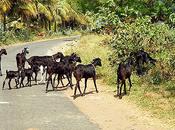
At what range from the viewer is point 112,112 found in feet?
52.0

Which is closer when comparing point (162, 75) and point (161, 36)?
point (162, 75)

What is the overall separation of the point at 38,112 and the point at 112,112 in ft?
7.92

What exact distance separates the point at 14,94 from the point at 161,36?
31.8 feet

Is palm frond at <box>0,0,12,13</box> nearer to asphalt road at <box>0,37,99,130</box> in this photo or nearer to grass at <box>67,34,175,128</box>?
grass at <box>67,34,175,128</box>

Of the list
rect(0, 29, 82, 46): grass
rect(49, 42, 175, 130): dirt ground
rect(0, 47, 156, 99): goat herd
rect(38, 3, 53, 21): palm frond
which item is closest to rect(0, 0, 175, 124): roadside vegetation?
rect(49, 42, 175, 130): dirt ground

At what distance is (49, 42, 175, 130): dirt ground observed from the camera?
550 inches

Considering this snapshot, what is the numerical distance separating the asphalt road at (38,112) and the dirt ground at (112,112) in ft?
1.17

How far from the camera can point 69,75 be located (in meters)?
20.8

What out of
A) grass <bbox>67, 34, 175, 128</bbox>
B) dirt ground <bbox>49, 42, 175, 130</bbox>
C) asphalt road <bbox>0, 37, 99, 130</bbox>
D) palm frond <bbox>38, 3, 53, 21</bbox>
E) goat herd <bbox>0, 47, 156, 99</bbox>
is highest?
palm frond <bbox>38, 3, 53, 21</bbox>

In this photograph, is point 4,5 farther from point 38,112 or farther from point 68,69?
point 38,112

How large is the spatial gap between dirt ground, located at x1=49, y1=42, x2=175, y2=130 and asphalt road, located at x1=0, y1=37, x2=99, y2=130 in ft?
1.17

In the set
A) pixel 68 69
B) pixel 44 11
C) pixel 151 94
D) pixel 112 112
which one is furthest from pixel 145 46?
pixel 44 11

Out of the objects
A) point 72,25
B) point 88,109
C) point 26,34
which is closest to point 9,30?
point 26,34

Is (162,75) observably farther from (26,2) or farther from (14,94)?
(26,2)
